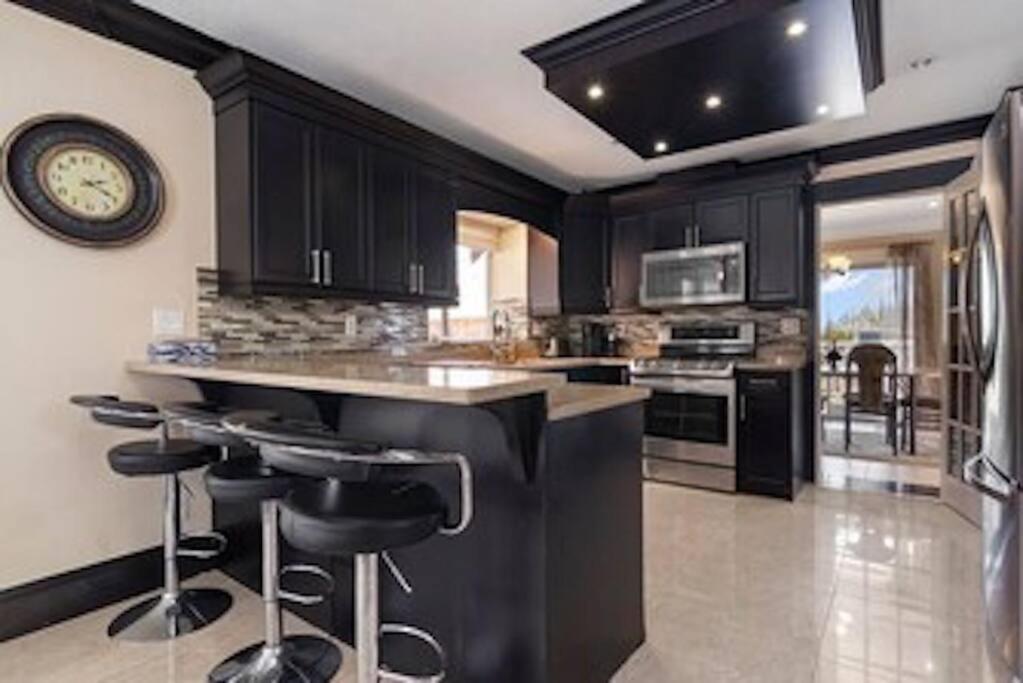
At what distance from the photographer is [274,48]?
105 inches

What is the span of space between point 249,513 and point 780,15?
309cm

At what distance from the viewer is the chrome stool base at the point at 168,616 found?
2.14m

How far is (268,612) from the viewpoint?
1.86 m

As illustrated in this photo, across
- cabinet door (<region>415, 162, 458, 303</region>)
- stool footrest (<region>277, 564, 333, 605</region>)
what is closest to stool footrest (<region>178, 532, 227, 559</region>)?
stool footrest (<region>277, 564, 333, 605</region>)

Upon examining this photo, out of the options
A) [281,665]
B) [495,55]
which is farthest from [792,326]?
[281,665]

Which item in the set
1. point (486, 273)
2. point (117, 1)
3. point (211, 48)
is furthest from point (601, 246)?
point (117, 1)

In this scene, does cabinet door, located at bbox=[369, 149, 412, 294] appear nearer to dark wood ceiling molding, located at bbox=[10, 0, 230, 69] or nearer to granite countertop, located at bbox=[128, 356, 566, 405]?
dark wood ceiling molding, located at bbox=[10, 0, 230, 69]

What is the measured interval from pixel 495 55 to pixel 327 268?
1.40 metres

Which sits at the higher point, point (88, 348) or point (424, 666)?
point (88, 348)

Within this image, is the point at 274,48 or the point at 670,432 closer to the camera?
the point at 274,48

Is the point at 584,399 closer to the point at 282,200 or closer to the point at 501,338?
the point at 282,200

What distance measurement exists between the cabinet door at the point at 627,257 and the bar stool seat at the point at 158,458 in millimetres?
3622

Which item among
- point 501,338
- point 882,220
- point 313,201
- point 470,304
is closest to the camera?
point 313,201

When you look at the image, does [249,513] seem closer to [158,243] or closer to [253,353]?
[253,353]
